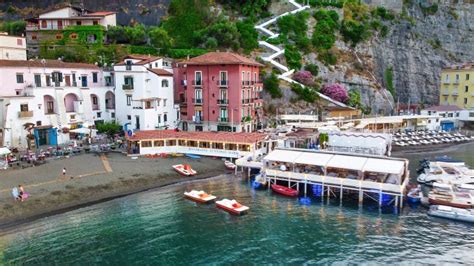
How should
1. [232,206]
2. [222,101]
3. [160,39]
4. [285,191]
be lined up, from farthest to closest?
[160,39] → [222,101] → [285,191] → [232,206]

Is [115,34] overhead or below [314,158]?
overhead

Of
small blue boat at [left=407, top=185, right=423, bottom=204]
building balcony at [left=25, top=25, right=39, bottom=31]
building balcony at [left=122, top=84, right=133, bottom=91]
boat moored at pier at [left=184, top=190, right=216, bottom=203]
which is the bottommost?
small blue boat at [left=407, top=185, right=423, bottom=204]

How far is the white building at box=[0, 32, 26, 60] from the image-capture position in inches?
2758

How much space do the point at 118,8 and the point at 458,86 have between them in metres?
87.1

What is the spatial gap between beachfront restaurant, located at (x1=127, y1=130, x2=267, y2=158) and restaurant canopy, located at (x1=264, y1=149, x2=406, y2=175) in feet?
23.6

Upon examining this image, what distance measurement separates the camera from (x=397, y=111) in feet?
336

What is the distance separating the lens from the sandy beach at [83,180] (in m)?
40.4

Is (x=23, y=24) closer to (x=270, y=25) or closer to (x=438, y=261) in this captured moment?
(x=270, y=25)

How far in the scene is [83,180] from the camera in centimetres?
4741

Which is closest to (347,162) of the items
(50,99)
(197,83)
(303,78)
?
(197,83)

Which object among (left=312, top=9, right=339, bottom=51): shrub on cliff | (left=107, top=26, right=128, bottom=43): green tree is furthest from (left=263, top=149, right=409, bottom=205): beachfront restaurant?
(left=312, top=9, right=339, bottom=51): shrub on cliff

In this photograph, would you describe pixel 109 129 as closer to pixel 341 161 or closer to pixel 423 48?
pixel 341 161

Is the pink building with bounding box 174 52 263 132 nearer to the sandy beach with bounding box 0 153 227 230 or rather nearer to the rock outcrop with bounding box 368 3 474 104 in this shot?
the sandy beach with bounding box 0 153 227 230

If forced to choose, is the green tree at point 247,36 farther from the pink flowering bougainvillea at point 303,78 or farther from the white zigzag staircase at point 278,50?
the pink flowering bougainvillea at point 303,78
